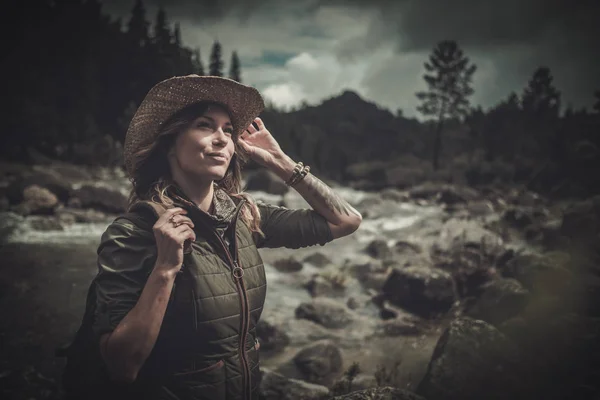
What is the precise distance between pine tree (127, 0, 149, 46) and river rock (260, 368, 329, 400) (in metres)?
32.4

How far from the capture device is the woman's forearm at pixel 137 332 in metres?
1.56

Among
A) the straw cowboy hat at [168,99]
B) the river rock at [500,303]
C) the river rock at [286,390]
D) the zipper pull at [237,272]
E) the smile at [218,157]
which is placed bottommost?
the river rock at [286,390]

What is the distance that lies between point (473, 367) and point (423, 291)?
3.68m

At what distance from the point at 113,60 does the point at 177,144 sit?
32.1 metres

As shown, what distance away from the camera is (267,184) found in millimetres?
21000

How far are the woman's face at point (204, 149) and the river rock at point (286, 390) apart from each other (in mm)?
3307

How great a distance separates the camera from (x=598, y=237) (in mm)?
11367

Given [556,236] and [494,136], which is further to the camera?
[494,136]

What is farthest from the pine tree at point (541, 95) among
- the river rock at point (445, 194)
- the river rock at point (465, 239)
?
the river rock at point (465, 239)

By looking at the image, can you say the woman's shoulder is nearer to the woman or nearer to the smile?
the woman

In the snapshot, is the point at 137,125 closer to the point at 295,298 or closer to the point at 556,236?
the point at 295,298

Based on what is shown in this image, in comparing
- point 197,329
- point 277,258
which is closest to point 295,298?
point 277,258

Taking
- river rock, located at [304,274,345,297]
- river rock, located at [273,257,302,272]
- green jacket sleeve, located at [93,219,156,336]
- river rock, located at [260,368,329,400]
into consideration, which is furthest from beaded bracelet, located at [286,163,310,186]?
river rock, located at [273,257,302,272]

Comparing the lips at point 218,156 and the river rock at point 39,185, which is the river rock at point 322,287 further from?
the river rock at point 39,185
